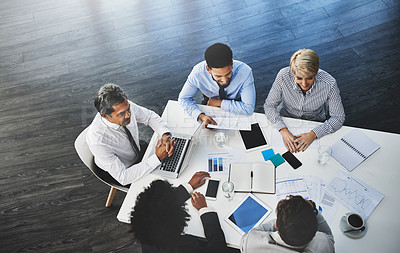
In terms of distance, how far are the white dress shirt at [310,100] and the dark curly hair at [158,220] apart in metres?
1.11

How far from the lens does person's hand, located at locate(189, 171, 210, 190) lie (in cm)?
217

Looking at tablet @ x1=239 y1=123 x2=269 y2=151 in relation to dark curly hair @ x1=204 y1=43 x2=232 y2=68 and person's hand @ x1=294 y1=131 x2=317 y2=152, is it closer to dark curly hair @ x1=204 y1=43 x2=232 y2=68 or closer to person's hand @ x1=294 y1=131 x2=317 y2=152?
person's hand @ x1=294 y1=131 x2=317 y2=152

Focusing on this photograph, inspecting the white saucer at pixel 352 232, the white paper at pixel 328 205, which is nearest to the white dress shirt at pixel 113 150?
the white paper at pixel 328 205

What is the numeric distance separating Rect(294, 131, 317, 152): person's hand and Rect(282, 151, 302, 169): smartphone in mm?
73

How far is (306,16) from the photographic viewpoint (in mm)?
4285

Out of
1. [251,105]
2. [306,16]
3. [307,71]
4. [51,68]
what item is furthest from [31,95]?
[306,16]

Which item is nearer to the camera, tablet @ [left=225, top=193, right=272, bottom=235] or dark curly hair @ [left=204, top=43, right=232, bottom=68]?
tablet @ [left=225, top=193, right=272, bottom=235]

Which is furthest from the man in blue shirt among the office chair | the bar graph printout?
the office chair

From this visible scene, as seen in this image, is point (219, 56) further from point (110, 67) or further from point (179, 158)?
point (110, 67)

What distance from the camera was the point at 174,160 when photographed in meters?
2.30

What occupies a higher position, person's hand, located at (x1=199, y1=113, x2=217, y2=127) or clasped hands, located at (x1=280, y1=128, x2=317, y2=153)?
person's hand, located at (x1=199, y1=113, x2=217, y2=127)

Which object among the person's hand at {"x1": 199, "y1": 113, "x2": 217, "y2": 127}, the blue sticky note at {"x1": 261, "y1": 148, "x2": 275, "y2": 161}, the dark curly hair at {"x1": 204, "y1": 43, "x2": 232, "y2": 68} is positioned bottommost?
the blue sticky note at {"x1": 261, "y1": 148, "x2": 275, "y2": 161}

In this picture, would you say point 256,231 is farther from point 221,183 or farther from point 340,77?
point 340,77

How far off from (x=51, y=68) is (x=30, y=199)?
5.83 feet
